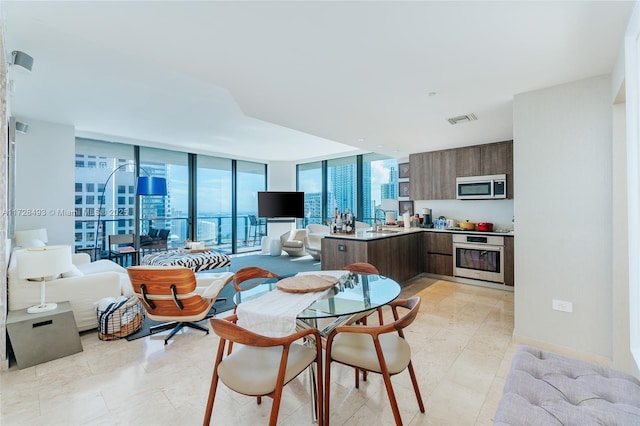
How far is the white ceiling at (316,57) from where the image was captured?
5.34 ft

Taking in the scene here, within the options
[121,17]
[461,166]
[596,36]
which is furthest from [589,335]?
[121,17]

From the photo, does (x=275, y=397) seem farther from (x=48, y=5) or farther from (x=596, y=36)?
(x=596, y=36)

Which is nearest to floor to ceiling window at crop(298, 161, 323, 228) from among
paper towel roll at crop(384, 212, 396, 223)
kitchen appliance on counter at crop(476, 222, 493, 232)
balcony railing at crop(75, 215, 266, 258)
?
balcony railing at crop(75, 215, 266, 258)

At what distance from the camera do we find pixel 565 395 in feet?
4.06

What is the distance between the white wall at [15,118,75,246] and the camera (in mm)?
4363

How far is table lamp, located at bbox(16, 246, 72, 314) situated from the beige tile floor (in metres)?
0.54

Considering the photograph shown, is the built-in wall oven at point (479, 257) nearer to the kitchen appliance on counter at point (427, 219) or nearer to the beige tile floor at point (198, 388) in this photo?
the kitchen appliance on counter at point (427, 219)

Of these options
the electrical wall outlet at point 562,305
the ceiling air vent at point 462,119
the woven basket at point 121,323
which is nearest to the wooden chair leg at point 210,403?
the woven basket at point 121,323

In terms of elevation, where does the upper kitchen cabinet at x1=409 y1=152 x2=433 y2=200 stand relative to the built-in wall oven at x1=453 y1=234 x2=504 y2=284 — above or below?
above

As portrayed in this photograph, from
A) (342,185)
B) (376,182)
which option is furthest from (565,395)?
(342,185)

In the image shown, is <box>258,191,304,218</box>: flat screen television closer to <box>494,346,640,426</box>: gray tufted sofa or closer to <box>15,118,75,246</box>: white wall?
<box>15,118,75,246</box>: white wall

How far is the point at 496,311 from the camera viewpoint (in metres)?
3.49

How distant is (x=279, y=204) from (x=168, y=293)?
446 centimetres

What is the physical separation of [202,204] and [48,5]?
5738 millimetres
